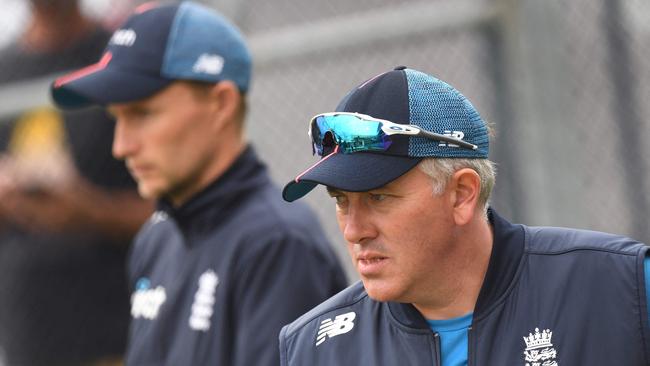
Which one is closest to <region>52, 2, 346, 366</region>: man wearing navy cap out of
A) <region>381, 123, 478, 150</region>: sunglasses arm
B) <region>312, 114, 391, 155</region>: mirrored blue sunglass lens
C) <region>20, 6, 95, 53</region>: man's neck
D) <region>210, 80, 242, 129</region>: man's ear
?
<region>210, 80, 242, 129</region>: man's ear

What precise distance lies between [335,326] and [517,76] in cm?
212

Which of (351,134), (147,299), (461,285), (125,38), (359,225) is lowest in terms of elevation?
(147,299)

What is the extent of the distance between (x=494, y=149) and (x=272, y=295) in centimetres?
173

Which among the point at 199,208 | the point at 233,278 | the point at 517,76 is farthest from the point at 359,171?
the point at 517,76

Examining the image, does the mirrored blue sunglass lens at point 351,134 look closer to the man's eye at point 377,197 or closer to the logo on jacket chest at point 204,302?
the man's eye at point 377,197

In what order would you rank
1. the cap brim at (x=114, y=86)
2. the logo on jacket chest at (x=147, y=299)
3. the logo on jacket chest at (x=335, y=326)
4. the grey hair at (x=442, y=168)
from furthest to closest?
the cap brim at (x=114, y=86) < the logo on jacket chest at (x=147, y=299) < the logo on jacket chest at (x=335, y=326) < the grey hair at (x=442, y=168)

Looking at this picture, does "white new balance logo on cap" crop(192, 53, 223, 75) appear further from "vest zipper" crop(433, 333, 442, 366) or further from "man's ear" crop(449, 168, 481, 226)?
"vest zipper" crop(433, 333, 442, 366)

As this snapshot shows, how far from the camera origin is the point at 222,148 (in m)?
4.13

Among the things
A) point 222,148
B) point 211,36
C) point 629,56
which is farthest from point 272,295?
point 629,56

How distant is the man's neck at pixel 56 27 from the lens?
544 centimetres

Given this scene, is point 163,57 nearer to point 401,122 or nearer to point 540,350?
point 401,122

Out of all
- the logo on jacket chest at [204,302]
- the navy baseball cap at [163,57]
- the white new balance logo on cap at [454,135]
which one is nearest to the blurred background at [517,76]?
the navy baseball cap at [163,57]

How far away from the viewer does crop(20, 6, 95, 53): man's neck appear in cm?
544

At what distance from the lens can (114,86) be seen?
13.5 ft
